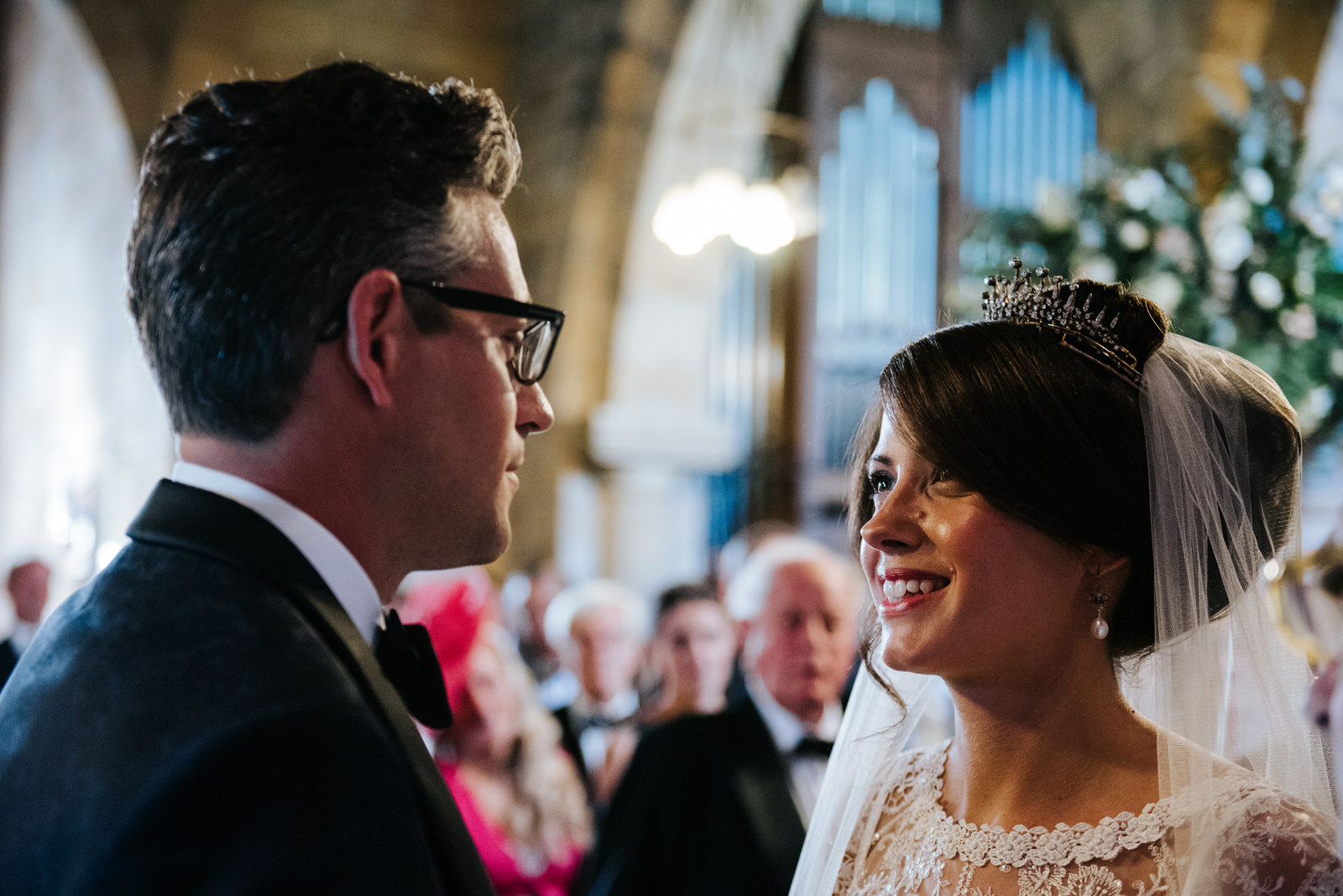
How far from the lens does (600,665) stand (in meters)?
4.67

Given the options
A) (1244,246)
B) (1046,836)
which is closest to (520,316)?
(1046,836)

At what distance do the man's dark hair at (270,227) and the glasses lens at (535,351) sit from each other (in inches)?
5.1

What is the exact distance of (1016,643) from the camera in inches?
62.1

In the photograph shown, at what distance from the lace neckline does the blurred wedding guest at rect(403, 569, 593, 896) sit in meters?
1.84

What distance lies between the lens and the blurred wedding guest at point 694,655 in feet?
12.3

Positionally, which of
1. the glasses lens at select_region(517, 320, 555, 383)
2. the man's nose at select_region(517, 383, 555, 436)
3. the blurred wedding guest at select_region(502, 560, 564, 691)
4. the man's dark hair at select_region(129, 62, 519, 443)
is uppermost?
the man's dark hair at select_region(129, 62, 519, 443)

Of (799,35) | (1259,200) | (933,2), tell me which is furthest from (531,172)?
(1259,200)

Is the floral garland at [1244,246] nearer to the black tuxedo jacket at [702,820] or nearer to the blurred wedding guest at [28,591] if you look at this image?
the black tuxedo jacket at [702,820]

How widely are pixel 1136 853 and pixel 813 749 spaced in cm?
139

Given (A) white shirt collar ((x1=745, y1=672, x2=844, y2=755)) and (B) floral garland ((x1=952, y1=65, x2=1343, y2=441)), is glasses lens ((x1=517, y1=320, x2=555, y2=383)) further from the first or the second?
(B) floral garland ((x1=952, y1=65, x2=1343, y2=441))

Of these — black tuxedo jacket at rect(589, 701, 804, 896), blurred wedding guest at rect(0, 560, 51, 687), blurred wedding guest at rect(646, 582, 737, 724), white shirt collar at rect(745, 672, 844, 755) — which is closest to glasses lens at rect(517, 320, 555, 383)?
black tuxedo jacket at rect(589, 701, 804, 896)

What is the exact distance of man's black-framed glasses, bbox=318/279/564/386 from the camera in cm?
128

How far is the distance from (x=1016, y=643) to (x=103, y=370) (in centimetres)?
734

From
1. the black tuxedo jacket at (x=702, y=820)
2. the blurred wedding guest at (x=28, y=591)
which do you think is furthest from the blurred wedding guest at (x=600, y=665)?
the blurred wedding guest at (x=28, y=591)
